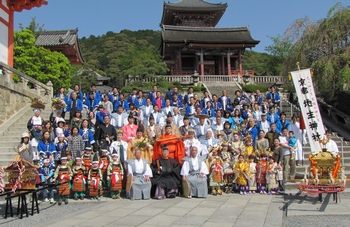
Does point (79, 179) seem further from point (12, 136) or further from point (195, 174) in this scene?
point (12, 136)

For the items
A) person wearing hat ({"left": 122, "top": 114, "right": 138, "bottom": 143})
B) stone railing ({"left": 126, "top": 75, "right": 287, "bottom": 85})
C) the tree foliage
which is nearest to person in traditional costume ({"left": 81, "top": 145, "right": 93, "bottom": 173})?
person wearing hat ({"left": 122, "top": 114, "right": 138, "bottom": 143})

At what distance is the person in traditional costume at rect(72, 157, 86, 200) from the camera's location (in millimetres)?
7352

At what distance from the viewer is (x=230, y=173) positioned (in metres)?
8.04

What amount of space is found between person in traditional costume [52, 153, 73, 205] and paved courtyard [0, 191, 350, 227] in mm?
222

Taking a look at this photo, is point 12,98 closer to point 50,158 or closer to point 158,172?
point 50,158

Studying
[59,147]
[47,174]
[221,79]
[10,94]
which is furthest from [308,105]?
[221,79]

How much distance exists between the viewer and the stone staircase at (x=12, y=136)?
31.6 feet

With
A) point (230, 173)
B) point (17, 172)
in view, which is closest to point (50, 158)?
point (17, 172)

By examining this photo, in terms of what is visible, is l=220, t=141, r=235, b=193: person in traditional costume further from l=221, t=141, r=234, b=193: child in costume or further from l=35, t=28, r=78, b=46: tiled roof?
l=35, t=28, r=78, b=46: tiled roof

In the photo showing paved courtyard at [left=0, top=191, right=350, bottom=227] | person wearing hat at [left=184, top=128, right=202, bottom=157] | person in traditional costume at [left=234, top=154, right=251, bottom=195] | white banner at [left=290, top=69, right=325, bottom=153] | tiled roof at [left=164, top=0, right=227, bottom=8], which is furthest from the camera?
tiled roof at [left=164, top=0, right=227, bottom=8]

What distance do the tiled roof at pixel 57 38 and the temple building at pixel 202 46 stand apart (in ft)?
27.5

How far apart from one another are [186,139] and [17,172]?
3945 millimetres

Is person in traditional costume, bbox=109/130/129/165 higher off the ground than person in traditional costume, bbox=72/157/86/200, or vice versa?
person in traditional costume, bbox=109/130/129/165

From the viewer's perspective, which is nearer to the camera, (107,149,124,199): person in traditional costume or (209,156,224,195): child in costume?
(107,149,124,199): person in traditional costume
